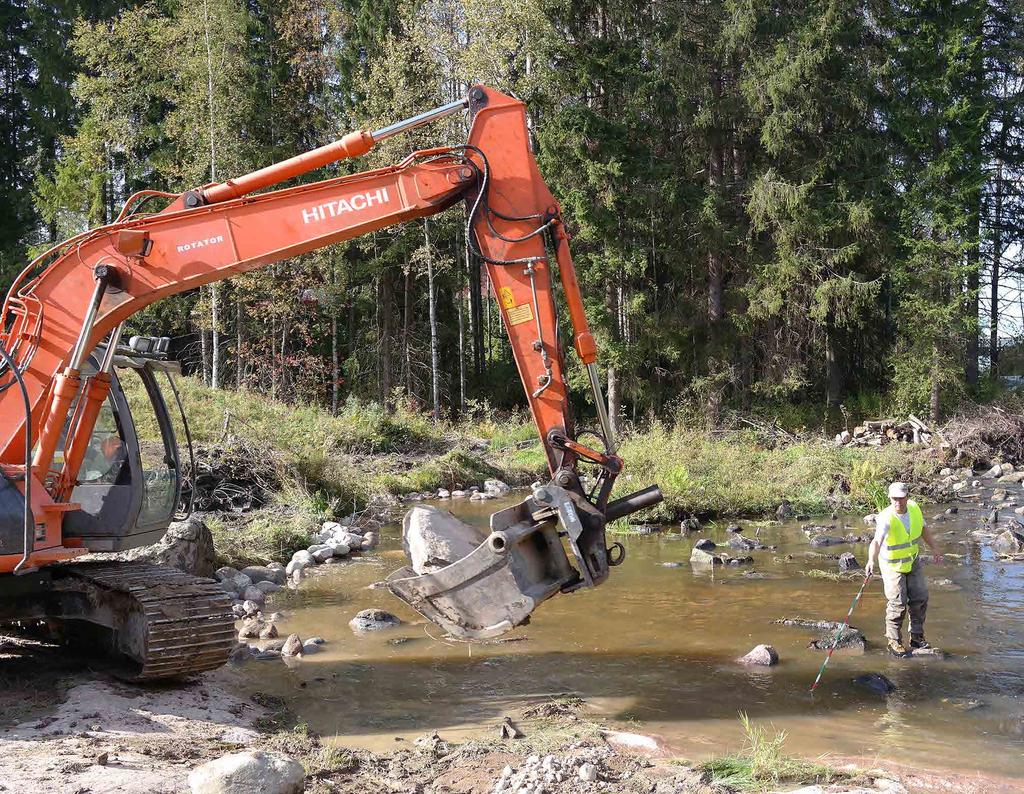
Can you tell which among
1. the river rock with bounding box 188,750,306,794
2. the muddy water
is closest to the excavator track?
the muddy water

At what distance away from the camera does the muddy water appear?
20.4 feet

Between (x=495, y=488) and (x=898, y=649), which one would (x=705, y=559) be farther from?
(x=495, y=488)

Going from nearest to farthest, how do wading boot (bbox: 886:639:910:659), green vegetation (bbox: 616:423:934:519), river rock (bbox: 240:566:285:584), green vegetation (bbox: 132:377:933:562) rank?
wading boot (bbox: 886:639:910:659), river rock (bbox: 240:566:285:584), green vegetation (bbox: 132:377:933:562), green vegetation (bbox: 616:423:934:519)

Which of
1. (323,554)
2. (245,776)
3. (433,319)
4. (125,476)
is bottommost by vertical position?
(323,554)

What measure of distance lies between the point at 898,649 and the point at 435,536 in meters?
4.01

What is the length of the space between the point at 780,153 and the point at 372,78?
1139 centimetres

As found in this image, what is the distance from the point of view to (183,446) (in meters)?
14.3

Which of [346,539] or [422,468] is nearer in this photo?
[346,539]

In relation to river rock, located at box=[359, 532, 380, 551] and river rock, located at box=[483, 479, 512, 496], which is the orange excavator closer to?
river rock, located at box=[359, 532, 380, 551]

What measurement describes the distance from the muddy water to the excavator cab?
5.12 ft

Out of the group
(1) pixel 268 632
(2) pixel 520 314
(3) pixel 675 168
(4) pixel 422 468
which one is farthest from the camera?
(3) pixel 675 168

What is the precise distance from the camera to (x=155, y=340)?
7.22 m

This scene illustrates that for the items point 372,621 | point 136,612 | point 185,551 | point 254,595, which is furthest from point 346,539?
point 136,612

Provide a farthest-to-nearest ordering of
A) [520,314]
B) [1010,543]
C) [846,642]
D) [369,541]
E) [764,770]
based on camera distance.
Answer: [369,541] → [1010,543] → [846,642] → [520,314] → [764,770]
